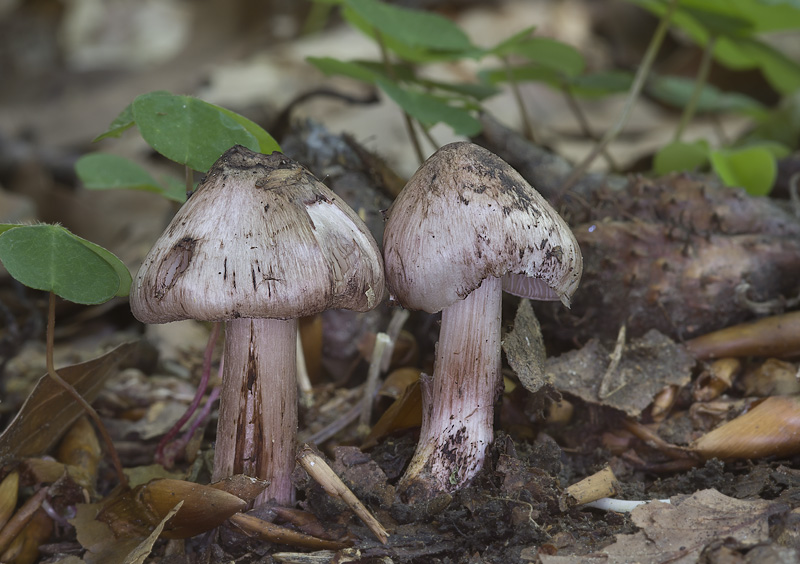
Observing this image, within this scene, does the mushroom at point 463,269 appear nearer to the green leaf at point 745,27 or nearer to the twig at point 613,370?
the twig at point 613,370

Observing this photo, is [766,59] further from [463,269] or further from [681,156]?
[463,269]

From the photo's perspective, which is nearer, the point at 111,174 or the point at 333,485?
the point at 333,485

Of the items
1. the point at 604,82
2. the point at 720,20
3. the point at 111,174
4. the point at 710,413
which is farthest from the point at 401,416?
the point at 720,20

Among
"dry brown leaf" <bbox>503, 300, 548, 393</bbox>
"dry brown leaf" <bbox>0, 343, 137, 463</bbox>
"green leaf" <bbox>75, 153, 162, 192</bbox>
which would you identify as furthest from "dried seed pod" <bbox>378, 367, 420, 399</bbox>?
"green leaf" <bbox>75, 153, 162, 192</bbox>

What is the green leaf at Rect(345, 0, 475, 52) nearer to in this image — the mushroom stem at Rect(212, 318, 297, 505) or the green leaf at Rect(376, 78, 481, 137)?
A: the green leaf at Rect(376, 78, 481, 137)


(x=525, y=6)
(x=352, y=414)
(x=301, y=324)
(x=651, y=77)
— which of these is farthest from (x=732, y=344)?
(x=525, y=6)

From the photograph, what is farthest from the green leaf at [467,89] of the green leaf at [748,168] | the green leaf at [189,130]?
the green leaf at [189,130]

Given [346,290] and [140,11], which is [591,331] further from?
[140,11]
